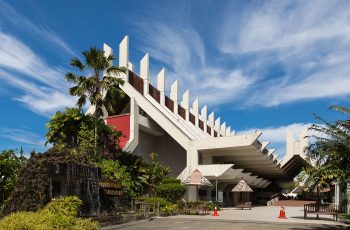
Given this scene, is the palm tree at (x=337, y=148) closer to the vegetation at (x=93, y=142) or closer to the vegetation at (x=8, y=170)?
the vegetation at (x=93, y=142)

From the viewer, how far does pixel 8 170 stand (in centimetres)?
2680

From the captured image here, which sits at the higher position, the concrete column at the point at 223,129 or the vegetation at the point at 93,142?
the concrete column at the point at 223,129

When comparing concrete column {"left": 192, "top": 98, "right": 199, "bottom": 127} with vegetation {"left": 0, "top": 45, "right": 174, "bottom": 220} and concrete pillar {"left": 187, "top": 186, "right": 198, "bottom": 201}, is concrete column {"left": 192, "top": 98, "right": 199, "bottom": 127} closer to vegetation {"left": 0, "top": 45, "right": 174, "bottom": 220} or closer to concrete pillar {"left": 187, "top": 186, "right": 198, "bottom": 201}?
concrete pillar {"left": 187, "top": 186, "right": 198, "bottom": 201}

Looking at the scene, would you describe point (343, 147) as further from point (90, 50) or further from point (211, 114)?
point (211, 114)

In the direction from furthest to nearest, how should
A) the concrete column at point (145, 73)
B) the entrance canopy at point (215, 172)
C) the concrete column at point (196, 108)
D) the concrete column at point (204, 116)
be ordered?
the concrete column at point (204, 116) < the concrete column at point (196, 108) < the concrete column at point (145, 73) < the entrance canopy at point (215, 172)

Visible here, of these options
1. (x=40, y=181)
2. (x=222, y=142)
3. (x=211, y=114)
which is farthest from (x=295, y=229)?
(x=211, y=114)

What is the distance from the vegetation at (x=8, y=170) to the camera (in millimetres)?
25734

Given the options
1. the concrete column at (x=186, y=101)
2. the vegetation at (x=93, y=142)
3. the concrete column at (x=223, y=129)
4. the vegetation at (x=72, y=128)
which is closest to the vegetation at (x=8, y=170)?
the vegetation at (x=93, y=142)

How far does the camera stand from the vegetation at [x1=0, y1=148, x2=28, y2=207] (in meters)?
25.7

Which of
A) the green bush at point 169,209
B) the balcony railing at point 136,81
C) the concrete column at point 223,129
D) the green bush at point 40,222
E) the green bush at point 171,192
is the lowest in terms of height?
the green bush at point 169,209

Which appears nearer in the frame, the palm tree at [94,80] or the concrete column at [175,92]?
the palm tree at [94,80]

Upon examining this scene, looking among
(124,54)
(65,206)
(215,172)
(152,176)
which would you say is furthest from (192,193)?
(65,206)

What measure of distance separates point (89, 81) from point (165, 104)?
69.5ft

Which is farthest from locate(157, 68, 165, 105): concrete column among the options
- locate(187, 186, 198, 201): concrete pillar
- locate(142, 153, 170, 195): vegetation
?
locate(142, 153, 170, 195): vegetation
